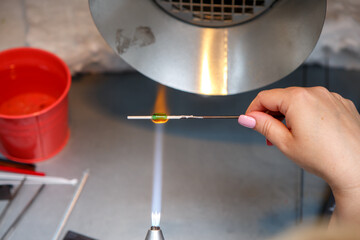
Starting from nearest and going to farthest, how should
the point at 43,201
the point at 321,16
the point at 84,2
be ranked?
the point at 321,16 → the point at 43,201 → the point at 84,2

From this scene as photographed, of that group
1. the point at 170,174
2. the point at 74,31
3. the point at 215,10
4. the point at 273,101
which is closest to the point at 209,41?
the point at 215,10

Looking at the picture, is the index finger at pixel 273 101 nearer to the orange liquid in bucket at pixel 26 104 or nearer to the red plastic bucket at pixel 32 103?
the red plastic bucket at pixel 32 103

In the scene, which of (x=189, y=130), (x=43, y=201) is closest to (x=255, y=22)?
(x=189, y=130)

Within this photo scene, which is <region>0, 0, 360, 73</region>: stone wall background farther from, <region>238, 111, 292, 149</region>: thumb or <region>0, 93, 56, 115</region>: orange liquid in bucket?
<region>238, 111, 292, 149</region>: thumb

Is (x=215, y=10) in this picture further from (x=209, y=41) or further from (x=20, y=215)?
(x=20, y=215)

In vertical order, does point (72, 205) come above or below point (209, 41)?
below

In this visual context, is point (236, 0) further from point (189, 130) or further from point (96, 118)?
point (96, 118)

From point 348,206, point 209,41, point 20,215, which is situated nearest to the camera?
point 348,206

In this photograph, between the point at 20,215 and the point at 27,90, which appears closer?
the point at 20,215
